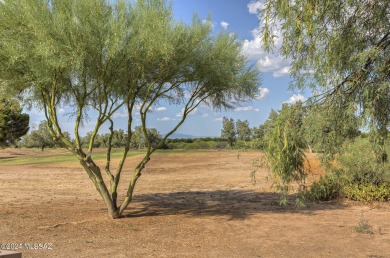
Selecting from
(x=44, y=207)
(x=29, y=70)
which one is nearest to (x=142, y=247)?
(x=29, y=70)

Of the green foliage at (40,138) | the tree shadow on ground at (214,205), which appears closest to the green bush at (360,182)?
the tree shadow on ground at (214,205)

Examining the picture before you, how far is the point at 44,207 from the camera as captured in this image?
15633 mm

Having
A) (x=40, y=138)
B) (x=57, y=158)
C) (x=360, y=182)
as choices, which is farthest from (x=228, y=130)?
(x=360, y=182)

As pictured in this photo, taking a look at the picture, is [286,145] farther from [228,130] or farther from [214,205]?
[228,130]

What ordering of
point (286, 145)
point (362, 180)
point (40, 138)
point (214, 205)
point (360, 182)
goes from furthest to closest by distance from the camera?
point (40, 138) → point (360, 182) → point (362, 180) → point (214, 205) → point (286, 145)

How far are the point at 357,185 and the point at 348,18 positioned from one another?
13199 millimetres

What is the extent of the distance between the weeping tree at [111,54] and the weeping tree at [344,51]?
5.96 metres

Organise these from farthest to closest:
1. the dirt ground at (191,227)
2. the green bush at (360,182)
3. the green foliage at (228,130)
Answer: the green foliage at (228,130) → the green bush at (360,182) → the dirt ground at (191,227)

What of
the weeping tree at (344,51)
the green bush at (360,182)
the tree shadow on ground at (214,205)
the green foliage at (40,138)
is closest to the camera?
the weeping tree at (344,51)

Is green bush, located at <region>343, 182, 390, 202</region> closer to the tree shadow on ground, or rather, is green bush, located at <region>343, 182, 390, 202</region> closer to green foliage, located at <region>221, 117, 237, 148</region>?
the tree shadow on ground

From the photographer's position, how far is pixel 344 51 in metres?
5.95

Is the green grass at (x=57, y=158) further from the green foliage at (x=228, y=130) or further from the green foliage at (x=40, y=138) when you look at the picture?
the green foliage at (x=40, y=138)

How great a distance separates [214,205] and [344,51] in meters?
12.1

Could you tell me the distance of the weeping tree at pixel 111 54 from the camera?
10797mm
